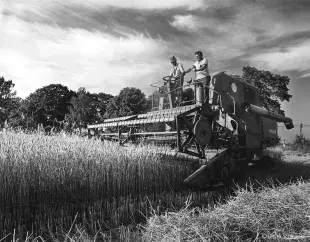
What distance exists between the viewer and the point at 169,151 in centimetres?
772

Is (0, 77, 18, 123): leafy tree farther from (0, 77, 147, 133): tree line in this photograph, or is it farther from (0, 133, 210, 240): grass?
(0, 133, 210, 240): grass

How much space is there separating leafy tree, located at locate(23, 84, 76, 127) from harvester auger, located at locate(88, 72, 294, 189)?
33.1m

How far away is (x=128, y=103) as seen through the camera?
90.6 feet

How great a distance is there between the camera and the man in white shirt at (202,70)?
29.6 ft

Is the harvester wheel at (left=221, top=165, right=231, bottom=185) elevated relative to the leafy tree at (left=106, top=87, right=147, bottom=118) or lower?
lower

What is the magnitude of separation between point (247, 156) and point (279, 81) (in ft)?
74.7

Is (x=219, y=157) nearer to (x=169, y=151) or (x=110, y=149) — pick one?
(x=169, y=151)

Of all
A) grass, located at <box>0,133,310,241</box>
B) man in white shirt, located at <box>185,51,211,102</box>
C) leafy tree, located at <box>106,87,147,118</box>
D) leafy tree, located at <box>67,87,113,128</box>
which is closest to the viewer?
grass, located at <box>0,133,310,241</box>

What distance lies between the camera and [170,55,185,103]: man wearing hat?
31.2ft

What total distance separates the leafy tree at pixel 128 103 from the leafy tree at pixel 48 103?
14.9m

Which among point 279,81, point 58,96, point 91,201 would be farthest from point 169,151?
point 58,96

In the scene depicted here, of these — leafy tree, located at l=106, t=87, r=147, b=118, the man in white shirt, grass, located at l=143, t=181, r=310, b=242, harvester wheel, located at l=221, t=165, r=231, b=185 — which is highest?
leafy tree, located at l=106, t=87, r=147, b=118

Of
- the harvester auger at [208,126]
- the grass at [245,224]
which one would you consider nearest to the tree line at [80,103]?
the harvester auger at [208,126]

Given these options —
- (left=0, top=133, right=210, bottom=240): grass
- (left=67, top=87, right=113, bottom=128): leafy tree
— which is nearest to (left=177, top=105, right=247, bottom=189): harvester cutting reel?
(left=0, top=133, right=210, bottom=240): grass
